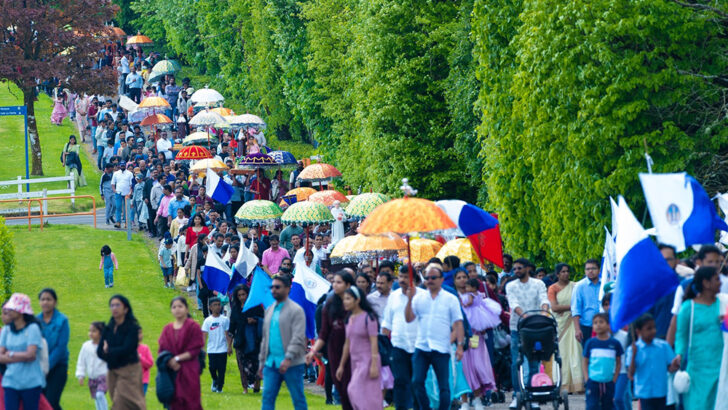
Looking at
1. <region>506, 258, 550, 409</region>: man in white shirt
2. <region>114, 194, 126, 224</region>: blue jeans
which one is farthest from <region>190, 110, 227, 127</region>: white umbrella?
<region>506, 258, 550, 409</region>: man in white shirt

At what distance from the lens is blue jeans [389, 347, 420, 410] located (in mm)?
15289

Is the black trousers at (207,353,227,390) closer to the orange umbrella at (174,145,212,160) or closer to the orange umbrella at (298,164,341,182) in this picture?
the orange umbrella at (298,164,341,182)

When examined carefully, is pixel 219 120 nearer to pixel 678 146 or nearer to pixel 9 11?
pixel 9 11

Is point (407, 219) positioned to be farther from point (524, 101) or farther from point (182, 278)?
point (182, 278)

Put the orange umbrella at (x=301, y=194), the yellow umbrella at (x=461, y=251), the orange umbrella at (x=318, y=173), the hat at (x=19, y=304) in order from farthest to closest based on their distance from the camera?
the orange umbrella at (x=318, y=173) → the orange umbrella at (x=301, y=194) → the yellow umbrella at (x=461, y=251) → the hat at (x=19, y=304)

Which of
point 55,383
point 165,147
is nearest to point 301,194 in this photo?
point 165,147

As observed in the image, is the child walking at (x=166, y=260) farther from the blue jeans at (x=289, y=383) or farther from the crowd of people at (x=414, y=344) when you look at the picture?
the blue jeans at (x=289, y=383)

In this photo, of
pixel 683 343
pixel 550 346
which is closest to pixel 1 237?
pixel 550 346

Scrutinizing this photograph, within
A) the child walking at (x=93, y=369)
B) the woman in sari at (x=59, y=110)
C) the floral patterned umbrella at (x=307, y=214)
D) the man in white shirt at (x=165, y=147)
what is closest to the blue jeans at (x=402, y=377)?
the child walking at (x=93, y=369)

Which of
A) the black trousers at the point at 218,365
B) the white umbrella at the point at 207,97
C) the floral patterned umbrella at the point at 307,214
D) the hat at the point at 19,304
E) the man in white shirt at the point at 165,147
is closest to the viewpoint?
the hat at the point at 19,304

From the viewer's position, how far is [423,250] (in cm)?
2166

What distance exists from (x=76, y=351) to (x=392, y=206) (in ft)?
28.1

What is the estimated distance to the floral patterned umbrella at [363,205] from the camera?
27.3 meters

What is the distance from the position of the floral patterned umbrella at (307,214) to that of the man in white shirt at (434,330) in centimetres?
1073
